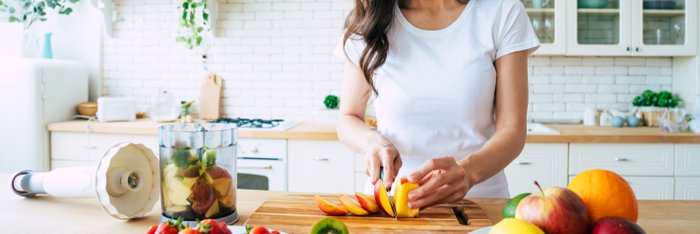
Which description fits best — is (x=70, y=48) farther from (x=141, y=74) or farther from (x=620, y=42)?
(x=620, y=42)

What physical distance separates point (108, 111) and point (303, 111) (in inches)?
49.4

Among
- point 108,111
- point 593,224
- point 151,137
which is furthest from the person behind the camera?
point 108,111

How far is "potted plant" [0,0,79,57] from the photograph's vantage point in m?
3.87

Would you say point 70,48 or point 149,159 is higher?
point 70,48

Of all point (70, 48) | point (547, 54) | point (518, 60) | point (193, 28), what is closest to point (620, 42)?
point (547, 54)

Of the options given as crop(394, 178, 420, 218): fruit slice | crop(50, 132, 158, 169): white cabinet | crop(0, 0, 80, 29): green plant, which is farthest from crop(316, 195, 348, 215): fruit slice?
crop(0, 0, 80, 29): green plant

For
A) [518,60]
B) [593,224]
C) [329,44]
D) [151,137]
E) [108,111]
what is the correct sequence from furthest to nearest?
[329,44] → [108,111] → [151,137] → [518,60] → [593,224]

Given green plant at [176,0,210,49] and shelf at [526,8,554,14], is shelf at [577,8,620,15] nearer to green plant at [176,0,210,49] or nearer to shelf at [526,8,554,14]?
shelf at [526,8,554,14]

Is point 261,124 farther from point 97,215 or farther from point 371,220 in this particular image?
point 371,220

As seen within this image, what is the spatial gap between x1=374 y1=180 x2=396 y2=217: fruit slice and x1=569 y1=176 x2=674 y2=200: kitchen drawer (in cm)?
216

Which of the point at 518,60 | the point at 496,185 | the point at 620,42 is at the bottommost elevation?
the point at 496,185

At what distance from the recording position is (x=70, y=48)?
4.18 m

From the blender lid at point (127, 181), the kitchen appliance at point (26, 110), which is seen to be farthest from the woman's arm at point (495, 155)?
the kitchen appliance at point (26, 110)

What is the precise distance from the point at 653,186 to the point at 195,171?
280 centimetres
